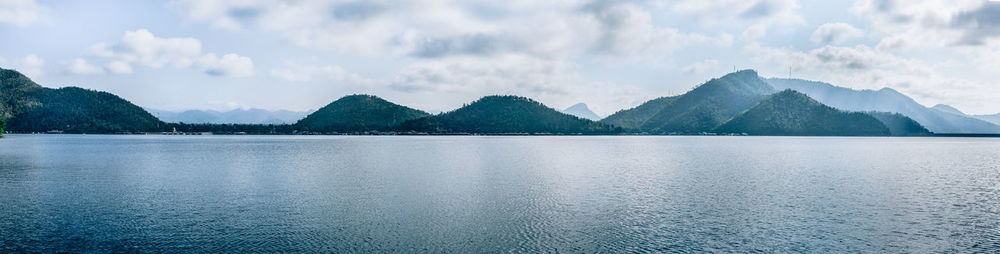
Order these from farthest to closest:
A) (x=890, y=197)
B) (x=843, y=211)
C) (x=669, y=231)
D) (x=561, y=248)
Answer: (x=890, y=197) < (x=843, y=211) < (x=669, y=231) < (x=561, y=248)

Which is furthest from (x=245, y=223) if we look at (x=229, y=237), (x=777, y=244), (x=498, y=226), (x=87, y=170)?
(x=87, y=170)

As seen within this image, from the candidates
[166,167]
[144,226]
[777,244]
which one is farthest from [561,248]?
[166,167]

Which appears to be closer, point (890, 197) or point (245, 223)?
point (245, 223)

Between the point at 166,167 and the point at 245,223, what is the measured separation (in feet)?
146

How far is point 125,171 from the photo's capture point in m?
56.2

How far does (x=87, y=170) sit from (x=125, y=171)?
15.5 feet

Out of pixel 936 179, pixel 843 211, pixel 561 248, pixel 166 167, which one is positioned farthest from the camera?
pixel 166 167

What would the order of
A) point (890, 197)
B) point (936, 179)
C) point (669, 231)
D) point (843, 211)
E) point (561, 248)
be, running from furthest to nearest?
point (936, 179), point (890, 197), point (843, 211), point (669, 231), point (561, 248)

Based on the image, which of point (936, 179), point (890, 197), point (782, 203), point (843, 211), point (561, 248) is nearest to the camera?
point (561, 248)

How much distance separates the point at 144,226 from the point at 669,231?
82.7 feet

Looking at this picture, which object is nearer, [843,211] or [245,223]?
[245,223]

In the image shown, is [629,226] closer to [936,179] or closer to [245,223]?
[245,223]

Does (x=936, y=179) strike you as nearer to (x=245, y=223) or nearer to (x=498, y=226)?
(x=498, y=226)

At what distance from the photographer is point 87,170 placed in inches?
2247
